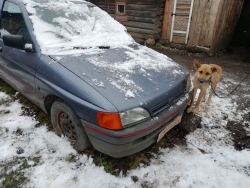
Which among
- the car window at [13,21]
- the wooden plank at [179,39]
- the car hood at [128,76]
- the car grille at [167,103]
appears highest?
the car window at [13,21]

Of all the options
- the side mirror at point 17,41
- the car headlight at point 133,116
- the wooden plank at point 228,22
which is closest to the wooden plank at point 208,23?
the wooden plank at point 228,22

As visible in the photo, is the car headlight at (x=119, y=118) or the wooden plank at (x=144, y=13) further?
the wooden plank at (x=144, y=13)

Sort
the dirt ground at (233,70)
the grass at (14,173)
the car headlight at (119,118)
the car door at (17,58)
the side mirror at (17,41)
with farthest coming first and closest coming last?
the dirt ground at (233,70), the car door at (17,58), the side mirror at (17,41), the grass at (14,173), the car headlight at (119,118)

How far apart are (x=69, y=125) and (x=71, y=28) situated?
148cm

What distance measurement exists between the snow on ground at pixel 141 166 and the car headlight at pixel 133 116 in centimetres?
74

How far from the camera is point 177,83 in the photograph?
2.38m

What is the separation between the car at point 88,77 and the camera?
1.89 meters

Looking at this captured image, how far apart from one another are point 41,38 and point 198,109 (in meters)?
2.77

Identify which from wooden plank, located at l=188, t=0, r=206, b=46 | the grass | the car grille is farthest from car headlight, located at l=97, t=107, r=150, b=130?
wooden plank, located at l=188, t=0, r=206, b=46

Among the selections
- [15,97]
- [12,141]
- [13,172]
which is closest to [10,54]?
[15,97]

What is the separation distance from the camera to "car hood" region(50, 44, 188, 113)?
6.38ft

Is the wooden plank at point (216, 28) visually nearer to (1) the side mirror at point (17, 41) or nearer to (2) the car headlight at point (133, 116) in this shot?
(2) the car headlight at point (133, 116)

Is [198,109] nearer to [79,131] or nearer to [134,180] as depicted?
[134,180]

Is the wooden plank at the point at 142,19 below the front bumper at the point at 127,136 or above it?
above
